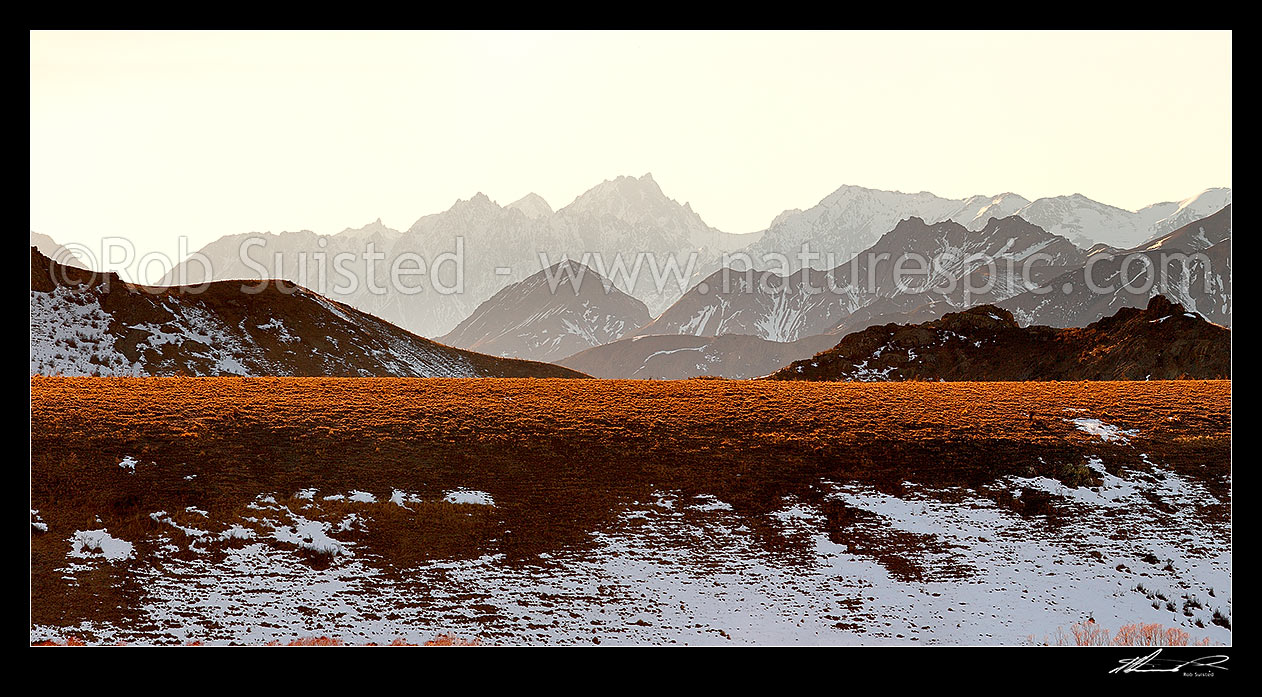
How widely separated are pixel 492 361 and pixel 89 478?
137m

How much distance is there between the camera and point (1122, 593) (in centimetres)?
2495

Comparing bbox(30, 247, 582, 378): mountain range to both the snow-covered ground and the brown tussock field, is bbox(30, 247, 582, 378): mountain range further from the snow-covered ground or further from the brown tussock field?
the snow-covered ground

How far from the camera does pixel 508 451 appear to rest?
33.4 meters

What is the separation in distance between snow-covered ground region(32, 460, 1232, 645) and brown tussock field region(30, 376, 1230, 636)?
76 centimetres

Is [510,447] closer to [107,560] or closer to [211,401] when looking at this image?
[107,560]

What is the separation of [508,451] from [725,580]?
1222 cm

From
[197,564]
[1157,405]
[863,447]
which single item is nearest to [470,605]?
[197,564]
